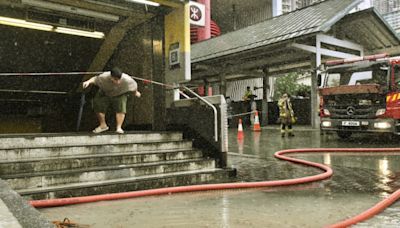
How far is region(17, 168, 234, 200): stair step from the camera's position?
4344 millimetres

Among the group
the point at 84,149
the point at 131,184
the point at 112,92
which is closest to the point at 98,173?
the point at 131,184

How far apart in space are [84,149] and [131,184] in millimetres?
1126

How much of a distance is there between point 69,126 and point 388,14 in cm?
1894

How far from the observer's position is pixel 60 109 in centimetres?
1271

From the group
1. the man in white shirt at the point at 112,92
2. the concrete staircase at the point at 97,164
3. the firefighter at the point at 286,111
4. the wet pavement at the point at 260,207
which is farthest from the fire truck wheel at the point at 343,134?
the man in white shirt at the point at 112,92

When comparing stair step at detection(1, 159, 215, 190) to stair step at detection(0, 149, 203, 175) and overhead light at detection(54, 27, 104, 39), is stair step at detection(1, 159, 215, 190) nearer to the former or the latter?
stair step at detection(0, 149, 203, 175)

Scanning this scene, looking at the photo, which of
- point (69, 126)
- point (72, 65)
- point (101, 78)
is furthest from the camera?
point (69, 126)

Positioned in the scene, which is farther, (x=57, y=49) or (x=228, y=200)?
(x=57, y=49)

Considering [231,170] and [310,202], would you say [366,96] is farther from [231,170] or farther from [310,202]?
[310,202]

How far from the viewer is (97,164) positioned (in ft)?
17.4

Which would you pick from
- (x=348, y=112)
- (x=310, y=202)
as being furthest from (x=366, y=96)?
(x=310, y=202)

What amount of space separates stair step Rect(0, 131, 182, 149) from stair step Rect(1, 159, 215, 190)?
30.7 inches

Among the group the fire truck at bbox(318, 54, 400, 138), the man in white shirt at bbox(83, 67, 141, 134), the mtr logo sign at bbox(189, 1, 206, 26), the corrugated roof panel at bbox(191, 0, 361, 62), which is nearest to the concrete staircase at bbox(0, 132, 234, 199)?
the man in white shirt at bbox(83, 67, 141, 134)

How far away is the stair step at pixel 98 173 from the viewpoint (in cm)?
444
